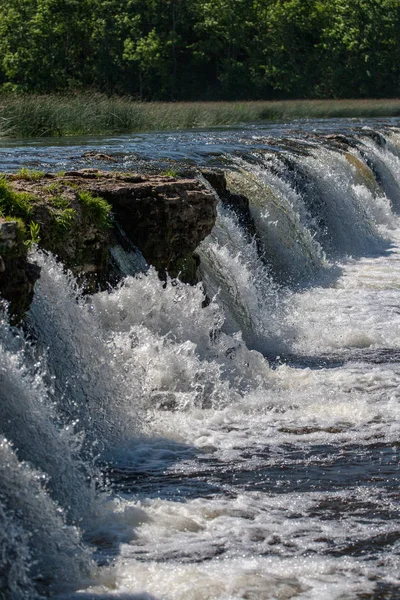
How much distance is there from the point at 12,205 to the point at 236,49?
49.0 meters

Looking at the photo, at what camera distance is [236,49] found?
181 feet

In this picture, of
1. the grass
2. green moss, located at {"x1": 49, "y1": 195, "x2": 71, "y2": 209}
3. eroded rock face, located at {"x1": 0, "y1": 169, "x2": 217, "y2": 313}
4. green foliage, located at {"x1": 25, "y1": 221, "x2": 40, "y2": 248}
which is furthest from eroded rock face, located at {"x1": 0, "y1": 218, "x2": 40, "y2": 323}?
the grass

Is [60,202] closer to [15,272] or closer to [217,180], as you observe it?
[15,272]

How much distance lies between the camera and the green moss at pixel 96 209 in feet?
28.7

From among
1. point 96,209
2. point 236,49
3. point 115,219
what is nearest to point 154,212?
point 115,219

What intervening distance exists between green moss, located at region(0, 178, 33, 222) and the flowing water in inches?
16.1

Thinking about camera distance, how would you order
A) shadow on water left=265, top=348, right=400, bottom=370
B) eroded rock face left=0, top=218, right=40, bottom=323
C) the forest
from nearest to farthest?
eroded rock face left=0, top=218, right=40, bottom=323 < shadow on water left=265, top=348, right=400, bottom=370 < the forest

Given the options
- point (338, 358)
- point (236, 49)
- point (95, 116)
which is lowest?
point (338, 358)

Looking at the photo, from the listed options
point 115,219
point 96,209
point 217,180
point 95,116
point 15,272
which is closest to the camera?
point 15,272

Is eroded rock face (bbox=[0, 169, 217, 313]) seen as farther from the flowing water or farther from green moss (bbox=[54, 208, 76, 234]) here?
the flowing water

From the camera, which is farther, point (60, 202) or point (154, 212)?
point (154, 212)

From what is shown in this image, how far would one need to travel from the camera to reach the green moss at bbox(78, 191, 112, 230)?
28.7ft

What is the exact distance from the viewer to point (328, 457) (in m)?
7.18

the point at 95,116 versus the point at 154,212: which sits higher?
the point at 154,212
